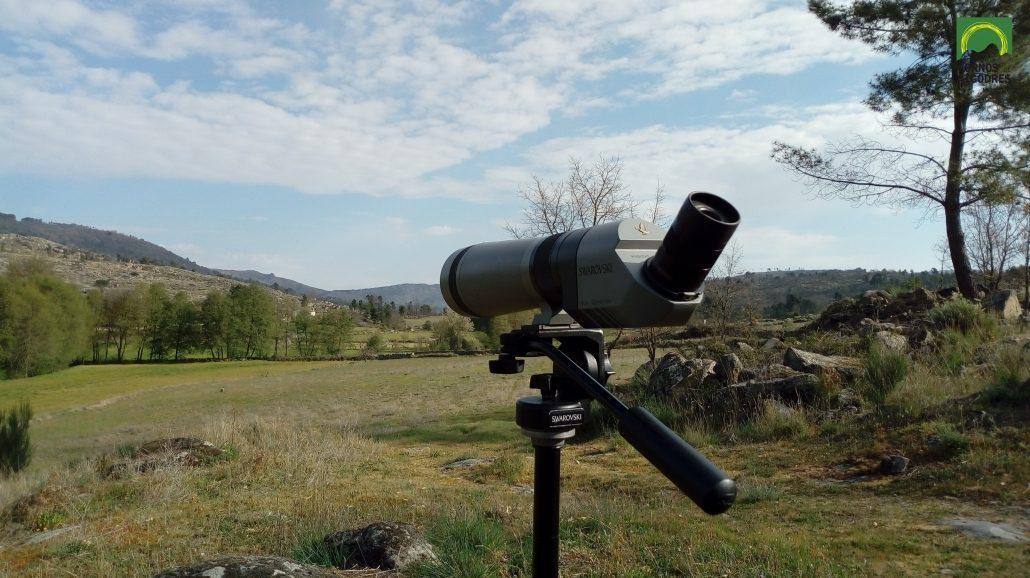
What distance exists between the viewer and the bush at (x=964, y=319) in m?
11.1

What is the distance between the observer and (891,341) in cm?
1066

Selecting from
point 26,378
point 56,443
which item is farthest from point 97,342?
point 56,443

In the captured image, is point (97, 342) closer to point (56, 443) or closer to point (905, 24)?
point (56, 443)

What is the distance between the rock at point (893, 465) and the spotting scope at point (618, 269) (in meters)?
5.42

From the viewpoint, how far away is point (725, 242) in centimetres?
177

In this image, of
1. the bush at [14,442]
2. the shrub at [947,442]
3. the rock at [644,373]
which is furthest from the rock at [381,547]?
the bush at [14,442]

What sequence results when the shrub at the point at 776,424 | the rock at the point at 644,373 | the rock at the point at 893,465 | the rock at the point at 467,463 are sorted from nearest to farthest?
the rock at the point at 893,465
the shrub at the point at 776,424
the rock at the point at 467,463
the rock at the point at 644,373

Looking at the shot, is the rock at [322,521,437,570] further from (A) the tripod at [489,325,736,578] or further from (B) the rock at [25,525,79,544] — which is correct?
(B) the rock at [25,525,79,544]

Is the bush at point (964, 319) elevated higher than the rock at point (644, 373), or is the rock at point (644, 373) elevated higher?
the bush at point (964, 319)

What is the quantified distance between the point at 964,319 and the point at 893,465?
688 cm

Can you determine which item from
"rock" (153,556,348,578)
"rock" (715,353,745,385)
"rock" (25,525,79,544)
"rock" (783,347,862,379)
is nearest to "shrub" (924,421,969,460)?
"rock" (783,347,862,379)

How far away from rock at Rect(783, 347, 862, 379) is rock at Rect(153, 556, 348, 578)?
8553 millimetres

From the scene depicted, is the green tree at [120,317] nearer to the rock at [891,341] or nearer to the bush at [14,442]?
the bush at [14,442]

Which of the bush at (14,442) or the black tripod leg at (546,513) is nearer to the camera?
the black tripod leg at (546,513)
